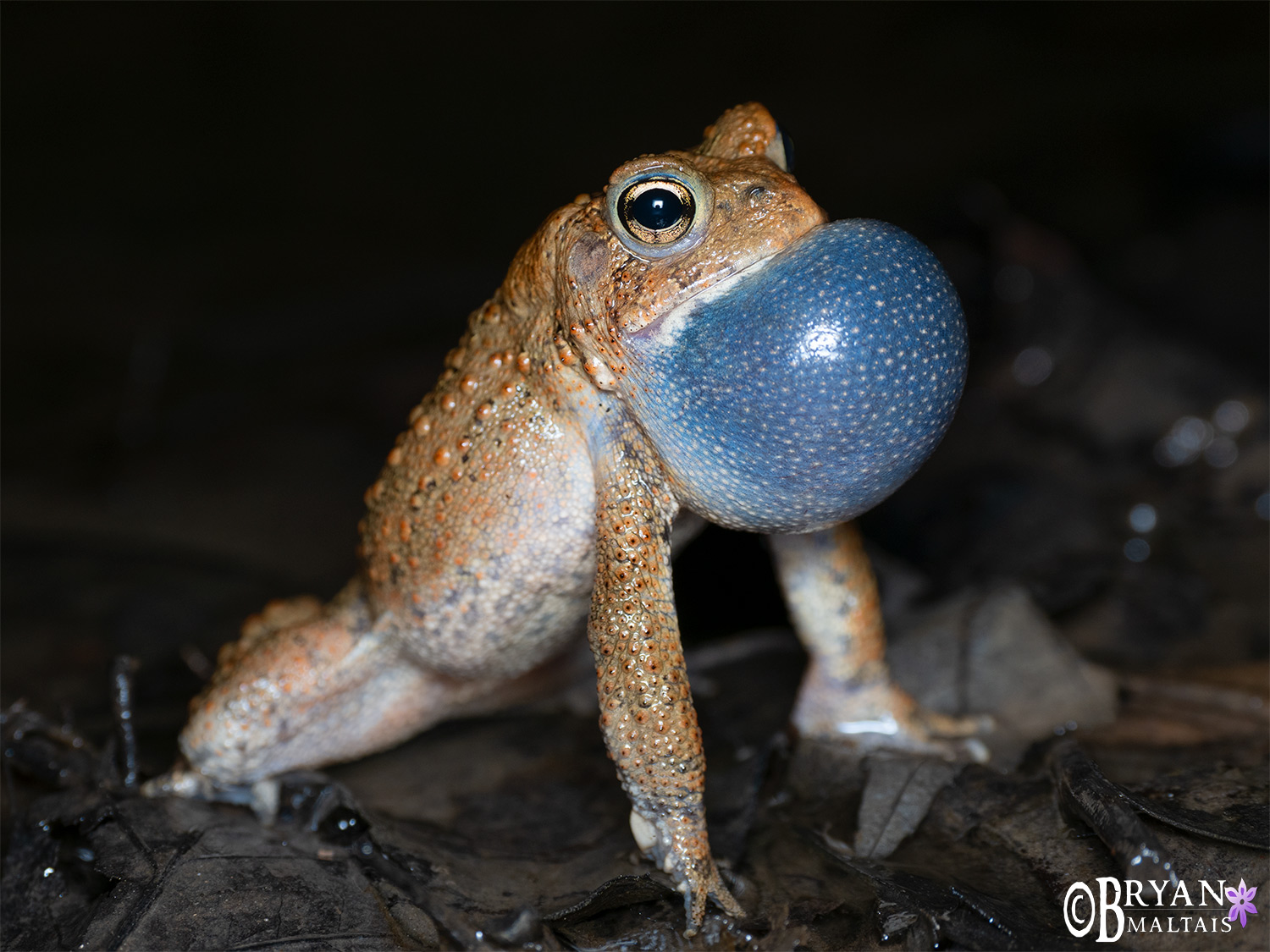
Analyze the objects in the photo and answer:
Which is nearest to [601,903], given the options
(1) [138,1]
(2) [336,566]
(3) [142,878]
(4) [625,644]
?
(4) [625,644]

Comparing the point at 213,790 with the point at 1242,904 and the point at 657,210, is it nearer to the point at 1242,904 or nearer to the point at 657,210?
the point at 657,210

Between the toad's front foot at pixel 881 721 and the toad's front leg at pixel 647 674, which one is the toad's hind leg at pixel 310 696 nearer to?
the toad's front leg at pixel 647 674

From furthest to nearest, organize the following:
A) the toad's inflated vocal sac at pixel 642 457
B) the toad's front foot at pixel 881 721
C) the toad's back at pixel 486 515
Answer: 1. the toad's front foot at pixel 881 721
2. the toad's back at pixel 486 515
3. the toad's inflated vocal sac at pixel 642 457

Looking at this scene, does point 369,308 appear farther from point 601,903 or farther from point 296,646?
point 601,903

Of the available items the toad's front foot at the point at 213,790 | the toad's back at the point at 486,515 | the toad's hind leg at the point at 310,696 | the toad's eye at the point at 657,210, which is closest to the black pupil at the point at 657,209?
the toad's eye at the point at 657,210

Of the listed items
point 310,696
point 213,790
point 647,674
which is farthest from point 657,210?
point 213,790

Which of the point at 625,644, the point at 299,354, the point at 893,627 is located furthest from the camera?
the point at 299,354
